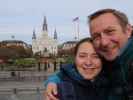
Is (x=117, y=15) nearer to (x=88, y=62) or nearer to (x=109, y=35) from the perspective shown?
(x=109, y=35)

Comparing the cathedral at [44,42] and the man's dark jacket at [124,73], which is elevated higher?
the cathedral at [44,42]

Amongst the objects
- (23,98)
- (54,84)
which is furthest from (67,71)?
(23,98)

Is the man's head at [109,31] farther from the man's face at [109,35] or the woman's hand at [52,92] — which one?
the woman's hand at [52,92]

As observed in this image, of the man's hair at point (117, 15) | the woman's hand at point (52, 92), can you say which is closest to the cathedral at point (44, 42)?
the woman's hand at point (52, 92)

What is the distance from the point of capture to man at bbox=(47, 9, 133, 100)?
2.44m

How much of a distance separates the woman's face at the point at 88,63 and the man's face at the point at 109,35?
0.48 feet

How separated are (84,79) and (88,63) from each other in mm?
90

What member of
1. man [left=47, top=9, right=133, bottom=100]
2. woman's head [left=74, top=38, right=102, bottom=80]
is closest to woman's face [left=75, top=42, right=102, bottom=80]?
woman's head [left=74, top=38, right=102, bottom=80]

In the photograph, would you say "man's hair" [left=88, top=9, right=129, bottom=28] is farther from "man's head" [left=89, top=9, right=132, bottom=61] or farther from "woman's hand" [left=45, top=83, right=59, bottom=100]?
"woman's hand" [left=45, top=83, right=59, bottom=100]

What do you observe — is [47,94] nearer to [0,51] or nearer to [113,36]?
[113,36]

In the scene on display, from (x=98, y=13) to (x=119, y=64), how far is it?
0.87ft

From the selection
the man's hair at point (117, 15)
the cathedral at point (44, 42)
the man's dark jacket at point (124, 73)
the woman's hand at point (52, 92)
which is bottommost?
the woman's hand at point (52, 92)

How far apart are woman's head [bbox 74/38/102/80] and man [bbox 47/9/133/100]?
4.1 inches

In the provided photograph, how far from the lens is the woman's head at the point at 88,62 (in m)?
2.65
